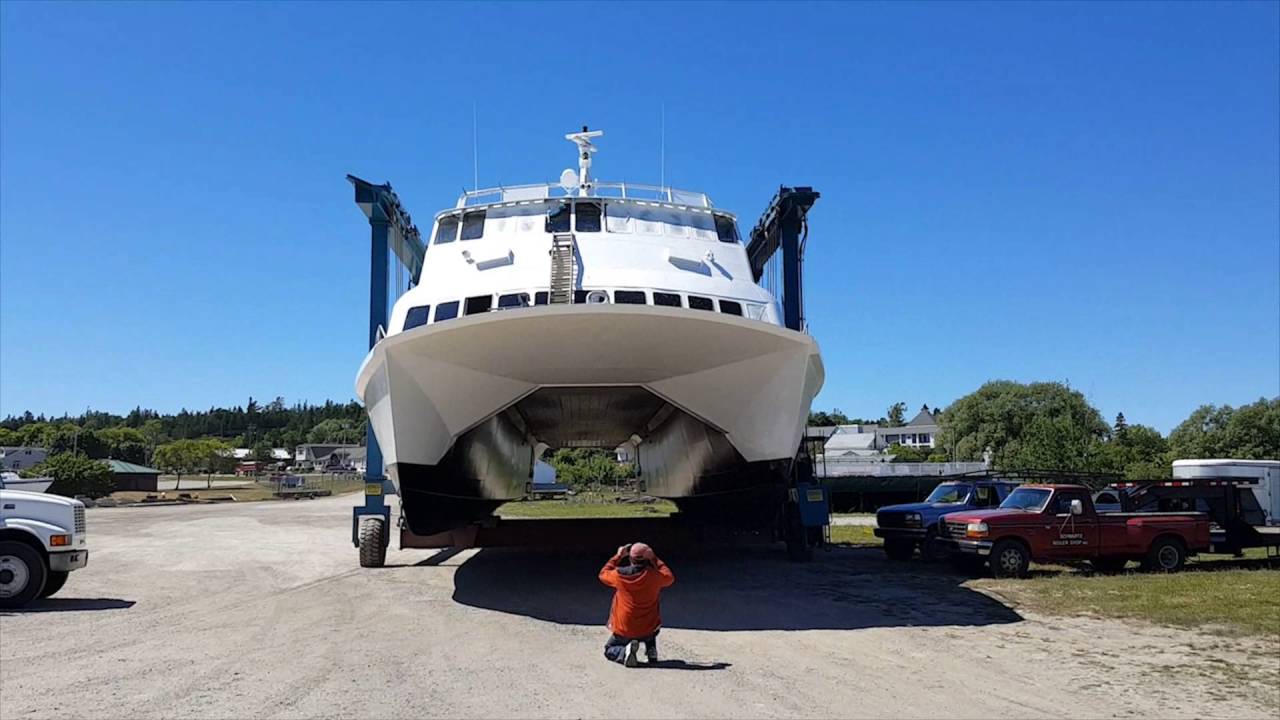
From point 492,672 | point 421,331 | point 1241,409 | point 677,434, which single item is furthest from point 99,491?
point 1241,409

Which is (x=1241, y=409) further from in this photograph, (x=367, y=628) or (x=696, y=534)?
(x=367, y=628)

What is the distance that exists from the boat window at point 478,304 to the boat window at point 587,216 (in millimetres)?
2111

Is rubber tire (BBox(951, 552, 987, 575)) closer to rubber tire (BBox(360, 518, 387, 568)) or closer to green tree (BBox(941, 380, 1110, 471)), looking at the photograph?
rubber tire (BBox(360, 518, 387, 568))

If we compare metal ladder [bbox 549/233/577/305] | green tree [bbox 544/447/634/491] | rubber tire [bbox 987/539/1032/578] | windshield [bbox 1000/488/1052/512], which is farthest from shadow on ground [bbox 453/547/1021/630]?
green tree [bbox 544/447/634/491]

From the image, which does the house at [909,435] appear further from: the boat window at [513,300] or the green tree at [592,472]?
the boat window at [513,300]

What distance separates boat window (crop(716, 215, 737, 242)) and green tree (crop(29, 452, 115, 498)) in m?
37.8

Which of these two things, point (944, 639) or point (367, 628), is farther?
point (367, 628)

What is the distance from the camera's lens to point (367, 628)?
349 inches

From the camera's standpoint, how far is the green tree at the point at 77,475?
4050 centimetres

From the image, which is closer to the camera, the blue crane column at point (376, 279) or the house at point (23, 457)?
the blue crane column at point (376, 279)

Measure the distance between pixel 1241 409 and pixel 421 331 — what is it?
58.2 meters

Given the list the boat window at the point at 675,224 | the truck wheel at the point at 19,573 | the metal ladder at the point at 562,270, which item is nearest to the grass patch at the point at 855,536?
the boat window at the point at 675,224

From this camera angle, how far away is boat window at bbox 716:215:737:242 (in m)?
14.4

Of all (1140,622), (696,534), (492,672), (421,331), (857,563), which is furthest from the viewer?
(696,534)
